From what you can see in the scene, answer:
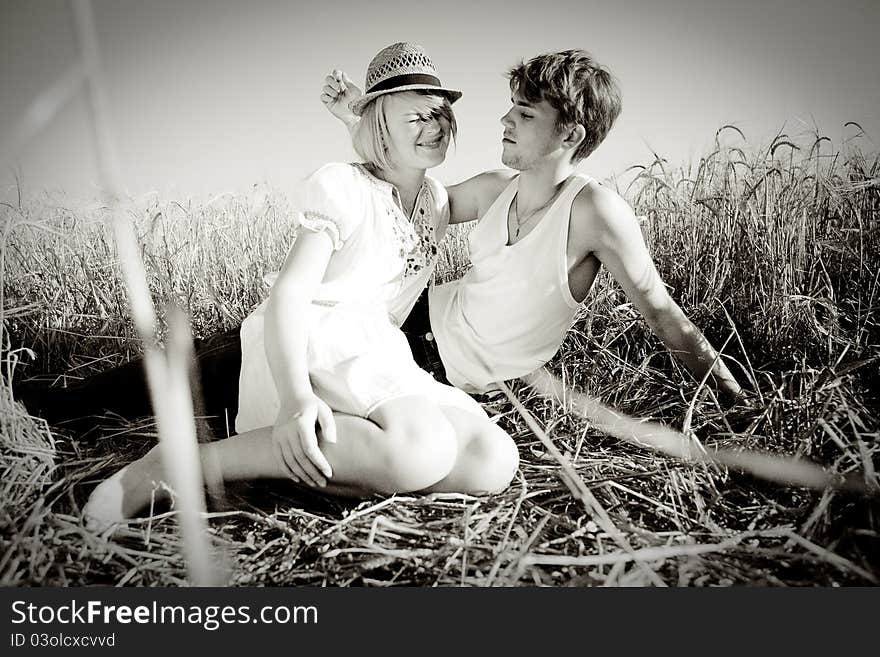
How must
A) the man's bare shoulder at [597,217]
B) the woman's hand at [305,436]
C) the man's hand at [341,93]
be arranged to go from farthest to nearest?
the man's hand at [341,93] → the man's bare shoulder at [597,217] → the woman's hand at [305,436]

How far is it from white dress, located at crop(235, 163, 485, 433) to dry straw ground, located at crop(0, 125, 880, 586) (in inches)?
7.3

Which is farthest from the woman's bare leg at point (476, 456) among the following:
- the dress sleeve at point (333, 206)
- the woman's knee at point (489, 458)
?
the dress sleeve at point (333, 206)

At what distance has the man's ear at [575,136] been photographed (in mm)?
1421

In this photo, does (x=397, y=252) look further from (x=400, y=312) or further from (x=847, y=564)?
(x=847, y=564)

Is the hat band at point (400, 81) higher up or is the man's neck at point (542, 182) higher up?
the hat band at point (400, 81)

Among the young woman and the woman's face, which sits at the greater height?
the woman's face

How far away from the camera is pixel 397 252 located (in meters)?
1.44

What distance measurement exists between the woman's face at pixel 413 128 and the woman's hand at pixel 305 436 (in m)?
0.49

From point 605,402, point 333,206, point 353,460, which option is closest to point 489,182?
point 333,206

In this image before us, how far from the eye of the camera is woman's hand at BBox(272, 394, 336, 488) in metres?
1.27

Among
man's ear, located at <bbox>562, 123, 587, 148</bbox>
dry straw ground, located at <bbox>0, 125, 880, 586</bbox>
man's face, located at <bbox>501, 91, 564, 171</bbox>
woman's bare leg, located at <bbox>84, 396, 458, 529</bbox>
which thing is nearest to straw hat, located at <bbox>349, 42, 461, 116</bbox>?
man's face, located at <bbox>501, 91, 564, 171</bbox>

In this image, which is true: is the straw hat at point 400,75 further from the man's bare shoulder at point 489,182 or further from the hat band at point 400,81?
the man's bare shoulder at point 489,182

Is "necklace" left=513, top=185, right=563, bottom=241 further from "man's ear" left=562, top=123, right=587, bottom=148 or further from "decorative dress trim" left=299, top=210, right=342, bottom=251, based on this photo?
"decorative dress trim" left=299, top=210, right=342, bottom=251

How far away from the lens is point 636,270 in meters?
1.43
